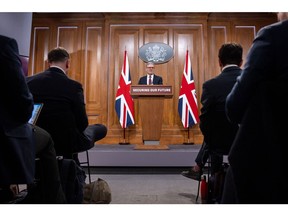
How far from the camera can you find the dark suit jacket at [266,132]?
77 centimetres

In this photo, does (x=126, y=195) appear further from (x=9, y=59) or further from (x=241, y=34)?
(x=241, y=34)

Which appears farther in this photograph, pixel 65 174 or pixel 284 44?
pixel 65 174

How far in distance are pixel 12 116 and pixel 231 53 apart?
1.38m

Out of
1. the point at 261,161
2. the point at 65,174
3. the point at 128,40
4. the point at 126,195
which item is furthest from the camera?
the point at 128,40

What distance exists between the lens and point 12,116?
3.67 ft

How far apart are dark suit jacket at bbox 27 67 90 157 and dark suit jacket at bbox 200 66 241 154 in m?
0.83

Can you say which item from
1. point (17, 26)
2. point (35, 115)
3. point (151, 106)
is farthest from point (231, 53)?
point (151, 106)

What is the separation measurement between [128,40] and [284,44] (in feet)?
16.5

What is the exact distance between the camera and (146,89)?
375 cm

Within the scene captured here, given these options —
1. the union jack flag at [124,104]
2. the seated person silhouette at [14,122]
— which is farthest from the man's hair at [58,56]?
the union jack flag at [124,104]

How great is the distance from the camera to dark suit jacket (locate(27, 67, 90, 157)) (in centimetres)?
164

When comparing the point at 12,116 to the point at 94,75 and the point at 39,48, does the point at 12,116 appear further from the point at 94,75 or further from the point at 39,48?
the point at 39,48

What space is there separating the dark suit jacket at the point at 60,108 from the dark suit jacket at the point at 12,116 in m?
0.51

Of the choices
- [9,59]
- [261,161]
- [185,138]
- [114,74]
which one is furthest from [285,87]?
[114,74]
